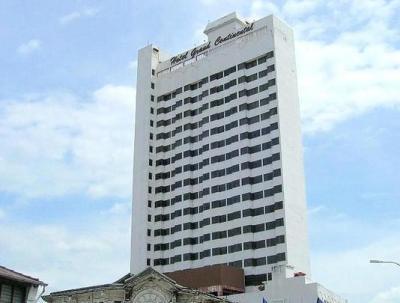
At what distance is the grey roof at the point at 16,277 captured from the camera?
3753 centimetres

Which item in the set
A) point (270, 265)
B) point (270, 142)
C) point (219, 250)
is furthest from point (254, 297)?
point (270, 142)

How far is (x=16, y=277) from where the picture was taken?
38469 millimetres

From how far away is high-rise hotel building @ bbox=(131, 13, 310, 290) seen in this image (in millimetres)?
120938

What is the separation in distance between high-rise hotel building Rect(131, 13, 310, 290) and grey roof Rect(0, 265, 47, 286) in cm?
7179

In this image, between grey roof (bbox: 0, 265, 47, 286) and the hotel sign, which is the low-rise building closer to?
grey roof (bbox: 0, 265, 47, 286)

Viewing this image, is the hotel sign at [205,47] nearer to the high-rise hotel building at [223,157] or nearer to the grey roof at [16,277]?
the high-rise hotel building at [223,157]

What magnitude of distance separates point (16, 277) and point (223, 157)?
95.8 meters

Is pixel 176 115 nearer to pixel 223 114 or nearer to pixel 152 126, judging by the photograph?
pixel 152 126

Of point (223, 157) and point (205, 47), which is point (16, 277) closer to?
point (223, 157)

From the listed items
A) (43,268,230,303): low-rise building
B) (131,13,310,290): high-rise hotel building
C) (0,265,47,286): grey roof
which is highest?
(131,13,310,290): high-rise hotel building

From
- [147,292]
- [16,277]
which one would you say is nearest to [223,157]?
[147,292]

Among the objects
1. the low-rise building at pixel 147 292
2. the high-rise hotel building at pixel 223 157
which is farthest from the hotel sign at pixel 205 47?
the low-rise building at pixel 147 292

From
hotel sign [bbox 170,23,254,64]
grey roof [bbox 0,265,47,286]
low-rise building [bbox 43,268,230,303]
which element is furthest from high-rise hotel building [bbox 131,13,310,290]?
grey roof [bbox 0,265,47,286]

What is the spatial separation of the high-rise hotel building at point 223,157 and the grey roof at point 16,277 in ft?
236
